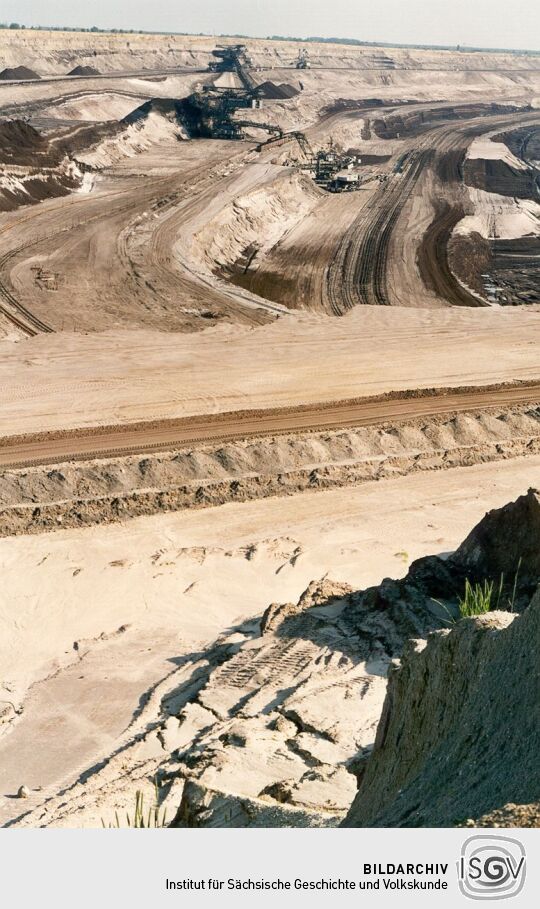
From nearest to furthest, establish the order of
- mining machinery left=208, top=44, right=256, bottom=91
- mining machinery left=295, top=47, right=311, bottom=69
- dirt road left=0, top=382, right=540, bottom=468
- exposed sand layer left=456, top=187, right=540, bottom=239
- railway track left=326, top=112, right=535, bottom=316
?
dirt road left=0, top=382, right=540, bottom=468
railway track left=326, top=112, right=535, bottom=316
exposed sand layer left=456, top=187, right=540, bottom=239
mining machinery left=208, top=44, right=256, bottom=91
mining machinery left=295, top=47, right=311, bottom=69

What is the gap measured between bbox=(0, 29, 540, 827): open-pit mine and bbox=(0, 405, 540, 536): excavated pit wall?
69 mm

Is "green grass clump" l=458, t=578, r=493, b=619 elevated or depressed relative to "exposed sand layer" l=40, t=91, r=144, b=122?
depressed

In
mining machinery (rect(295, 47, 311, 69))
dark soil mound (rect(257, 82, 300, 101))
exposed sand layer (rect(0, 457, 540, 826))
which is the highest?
mining machinery (rect(295, 47, 311, 69))

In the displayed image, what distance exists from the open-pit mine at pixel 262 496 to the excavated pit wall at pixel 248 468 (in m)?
0.07

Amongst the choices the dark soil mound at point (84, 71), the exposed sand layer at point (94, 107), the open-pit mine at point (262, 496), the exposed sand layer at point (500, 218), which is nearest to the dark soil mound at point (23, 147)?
the open-pit mine at point (262, 496)

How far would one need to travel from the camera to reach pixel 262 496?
19969 millimetres

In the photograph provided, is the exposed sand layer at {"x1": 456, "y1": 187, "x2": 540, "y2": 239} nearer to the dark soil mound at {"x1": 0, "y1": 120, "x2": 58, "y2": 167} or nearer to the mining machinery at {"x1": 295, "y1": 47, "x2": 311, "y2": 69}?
the dark soil mound at {"x1": 0, "y1": 120, "x2": 58, "y2": 167}

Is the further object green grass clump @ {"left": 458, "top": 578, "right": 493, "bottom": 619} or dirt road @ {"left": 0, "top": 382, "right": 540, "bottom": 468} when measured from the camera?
dirt road @ {"left": 0, "top": 382, "right": 540, "bottom": 468}

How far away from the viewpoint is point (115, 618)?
51.2 feet

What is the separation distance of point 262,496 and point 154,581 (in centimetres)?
404

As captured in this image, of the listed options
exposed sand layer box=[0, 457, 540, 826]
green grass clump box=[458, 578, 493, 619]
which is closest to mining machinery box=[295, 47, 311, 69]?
exposed sand layer box=[0, 457, 540, 826]

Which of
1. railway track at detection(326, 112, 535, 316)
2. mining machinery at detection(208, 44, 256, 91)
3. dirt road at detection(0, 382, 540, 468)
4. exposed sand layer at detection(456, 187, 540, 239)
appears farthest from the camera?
mining machinery at detection(208, 44, 256, 91)

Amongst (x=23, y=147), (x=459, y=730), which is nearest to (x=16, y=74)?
(x=23, y=147)

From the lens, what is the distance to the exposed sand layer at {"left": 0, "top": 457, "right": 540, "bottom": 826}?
12438mm
